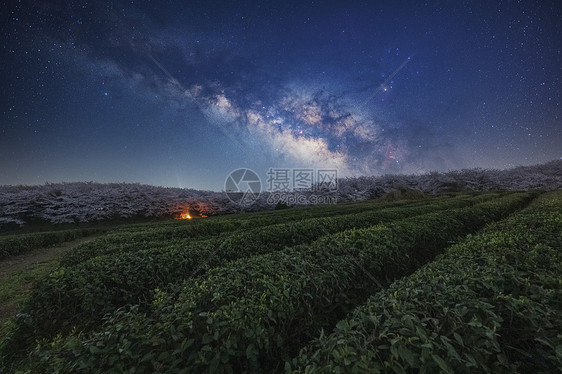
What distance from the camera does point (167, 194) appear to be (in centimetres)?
3269

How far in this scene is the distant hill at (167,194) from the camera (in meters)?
22.4

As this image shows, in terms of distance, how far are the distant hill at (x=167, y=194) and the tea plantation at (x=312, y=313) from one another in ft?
81.4

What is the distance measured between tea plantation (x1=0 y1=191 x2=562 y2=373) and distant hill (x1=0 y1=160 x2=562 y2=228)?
24799 millimetres

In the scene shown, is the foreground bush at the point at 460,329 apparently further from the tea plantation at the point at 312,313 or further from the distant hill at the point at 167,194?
the distant hill at the point at 167,194

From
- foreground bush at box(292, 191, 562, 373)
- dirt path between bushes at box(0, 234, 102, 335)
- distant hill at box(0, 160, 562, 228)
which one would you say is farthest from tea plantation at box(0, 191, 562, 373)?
distant hill at box(0, 160, 562, 228)

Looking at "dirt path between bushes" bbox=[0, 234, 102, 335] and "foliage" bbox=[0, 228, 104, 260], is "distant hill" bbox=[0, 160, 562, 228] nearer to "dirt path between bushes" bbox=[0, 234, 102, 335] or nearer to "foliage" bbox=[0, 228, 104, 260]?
"foliage" bbox=[0, 228, 104, 260]

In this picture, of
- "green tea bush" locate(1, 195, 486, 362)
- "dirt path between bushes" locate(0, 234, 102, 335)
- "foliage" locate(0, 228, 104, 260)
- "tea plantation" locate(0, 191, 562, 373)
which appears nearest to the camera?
"tea plantation" locate(0, 191, 562, 373)

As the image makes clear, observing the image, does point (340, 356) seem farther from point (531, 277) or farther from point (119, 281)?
point (119, 281)

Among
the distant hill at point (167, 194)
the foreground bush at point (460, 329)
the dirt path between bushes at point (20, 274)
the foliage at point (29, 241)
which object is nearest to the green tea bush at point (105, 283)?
the dirt path between bushes at point (20, 274)

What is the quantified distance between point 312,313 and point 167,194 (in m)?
33.7

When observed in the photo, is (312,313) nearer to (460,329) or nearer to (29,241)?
(460,329)

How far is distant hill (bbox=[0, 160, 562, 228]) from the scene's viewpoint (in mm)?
22438

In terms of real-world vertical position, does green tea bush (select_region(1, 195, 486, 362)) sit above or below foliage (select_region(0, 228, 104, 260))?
above

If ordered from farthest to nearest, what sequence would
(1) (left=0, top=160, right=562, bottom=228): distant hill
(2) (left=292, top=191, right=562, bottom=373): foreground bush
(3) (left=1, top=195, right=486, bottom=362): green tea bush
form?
(1) (left=0, top=160, right=562, bottom=228): distant hill
(3) (left=1, top=195, right=486, bottom=362): green tea bush
(2) (left=292, top=191, right=562, bottom=373): foreground bush
